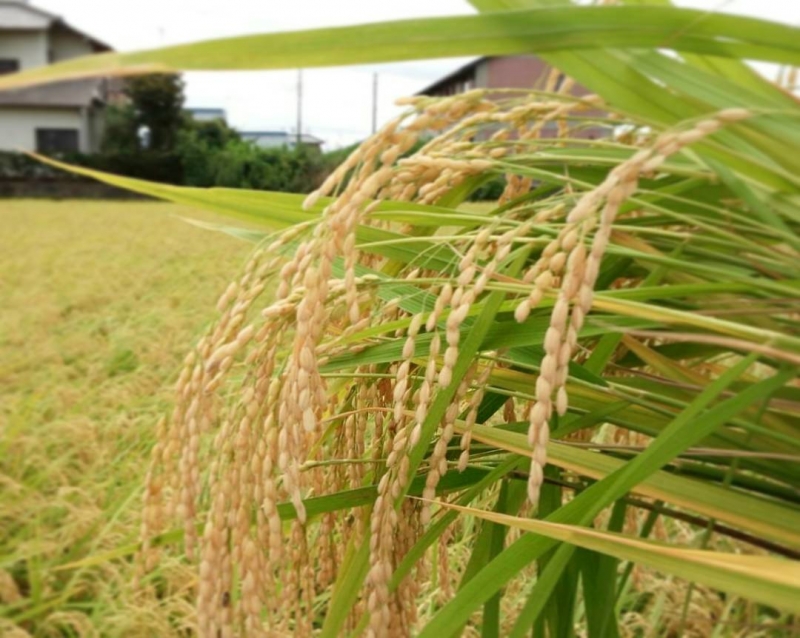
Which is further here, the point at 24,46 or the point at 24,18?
the point at 24,46

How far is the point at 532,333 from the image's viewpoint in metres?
0.76

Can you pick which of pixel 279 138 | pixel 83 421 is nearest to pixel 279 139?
pixel 279 138

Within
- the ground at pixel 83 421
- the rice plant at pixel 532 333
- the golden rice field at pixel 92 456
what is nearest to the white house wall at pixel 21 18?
the ground at pixel 83 421

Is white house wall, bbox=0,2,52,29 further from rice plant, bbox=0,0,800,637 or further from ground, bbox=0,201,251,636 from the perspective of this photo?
rice plant, bbox=0,0,800,637

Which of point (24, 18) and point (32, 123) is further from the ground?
point (24, 18)

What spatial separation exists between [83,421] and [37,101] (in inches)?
1169

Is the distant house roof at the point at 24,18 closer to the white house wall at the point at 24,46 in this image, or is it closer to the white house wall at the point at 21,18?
the white house wall at the point at 21,18

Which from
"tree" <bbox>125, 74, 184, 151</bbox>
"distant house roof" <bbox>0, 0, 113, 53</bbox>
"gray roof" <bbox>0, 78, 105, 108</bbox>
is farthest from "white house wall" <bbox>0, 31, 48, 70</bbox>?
"tree" <bbox>125, 74, 184, 151</bbox>

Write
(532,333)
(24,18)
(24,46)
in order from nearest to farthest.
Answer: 1. (532,333)
2. (24,18)
3. (24,46)

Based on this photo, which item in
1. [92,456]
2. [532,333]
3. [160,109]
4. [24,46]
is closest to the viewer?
[532,333]

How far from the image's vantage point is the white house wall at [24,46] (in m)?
29.4

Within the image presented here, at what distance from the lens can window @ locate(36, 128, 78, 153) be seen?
29233 millimetres

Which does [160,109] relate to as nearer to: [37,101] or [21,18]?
[37,101]

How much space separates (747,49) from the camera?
0.57 metres
